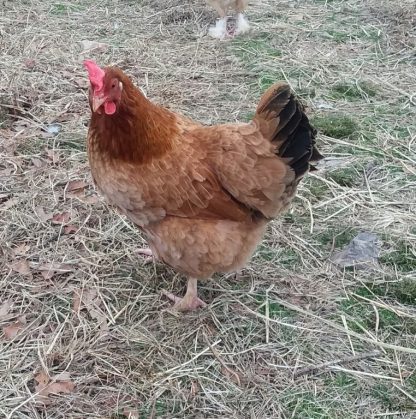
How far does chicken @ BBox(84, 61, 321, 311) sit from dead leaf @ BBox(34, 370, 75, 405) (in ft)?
2.45

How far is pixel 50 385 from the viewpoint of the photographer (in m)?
2.53

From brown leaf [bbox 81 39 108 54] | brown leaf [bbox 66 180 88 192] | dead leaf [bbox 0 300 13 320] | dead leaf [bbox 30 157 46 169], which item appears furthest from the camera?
brown leaf [bbox 81 39 108 54]

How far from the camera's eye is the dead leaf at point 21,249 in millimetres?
3218

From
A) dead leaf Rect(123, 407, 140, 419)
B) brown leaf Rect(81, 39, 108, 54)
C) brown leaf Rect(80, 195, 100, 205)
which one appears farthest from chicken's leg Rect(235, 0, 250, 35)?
dead leaf Rect(123, 407, 140, 419)

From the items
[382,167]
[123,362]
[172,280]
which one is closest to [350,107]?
[382,167]

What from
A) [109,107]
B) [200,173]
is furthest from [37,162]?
[200,173]

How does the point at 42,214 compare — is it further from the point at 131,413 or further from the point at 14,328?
the point at 131,413

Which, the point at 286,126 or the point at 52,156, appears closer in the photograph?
the point at 286,126

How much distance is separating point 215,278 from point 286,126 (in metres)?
1.04

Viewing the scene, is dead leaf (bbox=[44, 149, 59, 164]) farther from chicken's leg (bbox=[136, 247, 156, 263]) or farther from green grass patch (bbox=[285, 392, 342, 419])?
green grass patch (bbox=[285, 392, 342, 419])

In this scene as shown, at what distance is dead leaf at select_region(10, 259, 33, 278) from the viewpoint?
10.2 ft

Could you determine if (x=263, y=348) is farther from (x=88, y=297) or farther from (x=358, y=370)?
(x=88, y=297)

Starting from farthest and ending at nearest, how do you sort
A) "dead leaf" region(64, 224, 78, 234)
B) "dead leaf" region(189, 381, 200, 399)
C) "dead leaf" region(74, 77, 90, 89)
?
1. "dead leaf" region(74, 77, 90, 89)
2. "dead leaf" region(64, 224, 78, 234)
3. "dead leaf" region(189, 381, 200, 399)

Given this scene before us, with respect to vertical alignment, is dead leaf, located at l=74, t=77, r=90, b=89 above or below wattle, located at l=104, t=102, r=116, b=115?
below
